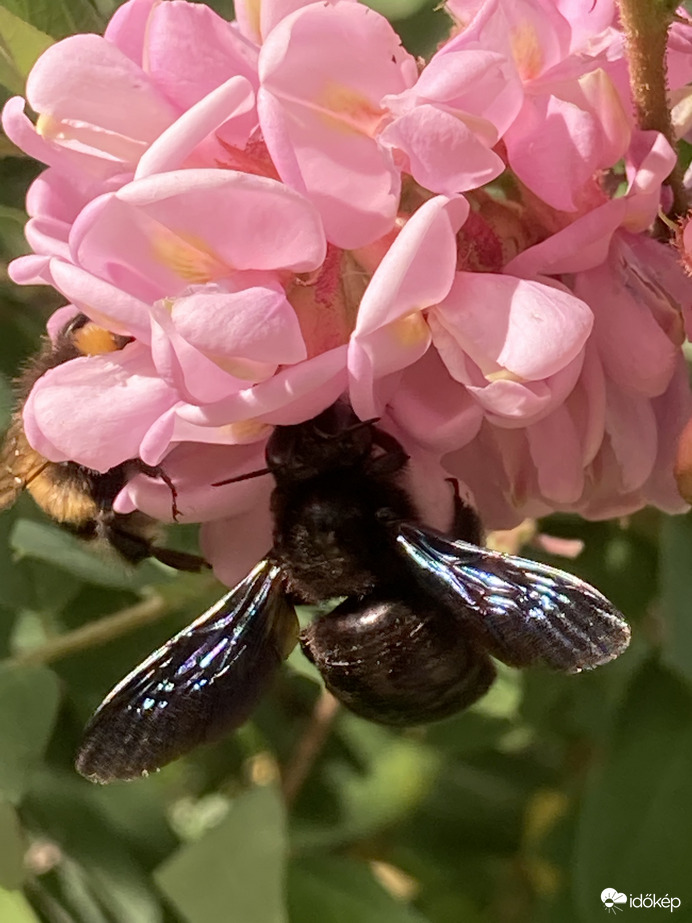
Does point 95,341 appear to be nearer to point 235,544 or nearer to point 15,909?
point 235,544

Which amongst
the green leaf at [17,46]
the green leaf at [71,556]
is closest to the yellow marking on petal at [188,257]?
the green leaf at [17,46]

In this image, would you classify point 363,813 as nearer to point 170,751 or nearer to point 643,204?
point 170,751

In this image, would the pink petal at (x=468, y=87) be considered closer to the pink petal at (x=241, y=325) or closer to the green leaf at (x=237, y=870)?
the pink petal at (x=241, y=325)

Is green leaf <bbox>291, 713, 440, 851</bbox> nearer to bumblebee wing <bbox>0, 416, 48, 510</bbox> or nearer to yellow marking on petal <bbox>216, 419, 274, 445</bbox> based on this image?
bumblebee wing <bbox>0, 416, 48, 510</bbox>

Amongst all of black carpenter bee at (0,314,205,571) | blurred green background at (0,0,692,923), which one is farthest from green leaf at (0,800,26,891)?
black carpenter bee at (0,314,205,571)

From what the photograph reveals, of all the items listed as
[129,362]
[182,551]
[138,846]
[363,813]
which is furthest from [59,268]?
[363,813]

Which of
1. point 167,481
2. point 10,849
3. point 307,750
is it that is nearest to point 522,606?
point 167,481

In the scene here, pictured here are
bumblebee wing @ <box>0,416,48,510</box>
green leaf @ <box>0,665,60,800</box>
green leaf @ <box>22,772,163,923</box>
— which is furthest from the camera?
green leaf @ <box>22,772,163,923</box>
